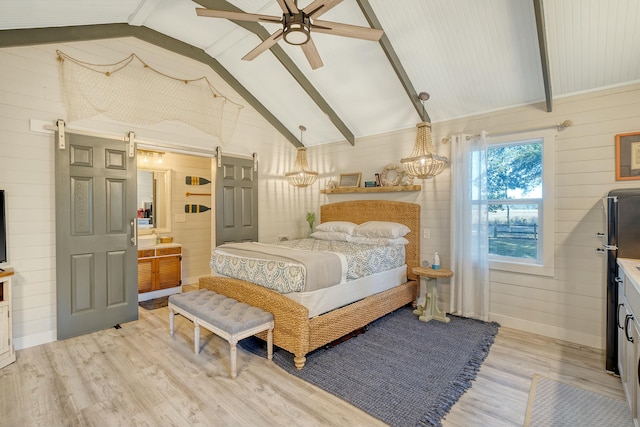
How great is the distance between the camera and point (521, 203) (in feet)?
11.8

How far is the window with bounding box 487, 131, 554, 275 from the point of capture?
131 inches

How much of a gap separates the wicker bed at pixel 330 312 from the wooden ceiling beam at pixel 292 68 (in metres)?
1.31

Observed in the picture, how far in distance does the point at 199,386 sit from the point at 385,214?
128 inches

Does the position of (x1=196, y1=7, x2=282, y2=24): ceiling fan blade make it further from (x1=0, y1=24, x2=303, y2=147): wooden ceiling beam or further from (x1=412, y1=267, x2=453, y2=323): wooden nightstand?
(x1=412, y1=267, x2=453, y2=323): wooden nightstand

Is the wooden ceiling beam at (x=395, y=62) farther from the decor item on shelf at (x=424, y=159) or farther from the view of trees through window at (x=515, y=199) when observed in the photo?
the view of trees through window at (x=515, y=199)

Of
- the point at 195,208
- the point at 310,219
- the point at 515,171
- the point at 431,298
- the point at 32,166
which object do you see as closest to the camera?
the point at 32,166

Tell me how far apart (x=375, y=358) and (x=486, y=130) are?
2.98 meters

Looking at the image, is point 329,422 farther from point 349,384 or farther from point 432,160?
point 432,160

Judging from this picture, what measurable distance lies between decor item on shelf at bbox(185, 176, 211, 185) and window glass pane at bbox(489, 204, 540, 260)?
471 cm

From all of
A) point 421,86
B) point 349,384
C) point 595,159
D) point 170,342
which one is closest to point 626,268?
point 595,159

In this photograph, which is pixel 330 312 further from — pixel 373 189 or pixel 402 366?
pixel 373 189

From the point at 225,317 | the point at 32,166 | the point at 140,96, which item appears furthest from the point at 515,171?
the point at 32,166

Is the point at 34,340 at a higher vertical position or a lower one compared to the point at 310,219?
lower

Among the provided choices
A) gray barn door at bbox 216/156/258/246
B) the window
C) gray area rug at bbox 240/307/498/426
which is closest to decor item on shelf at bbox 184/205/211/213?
gray barn door at bbox 216/156/258/246
